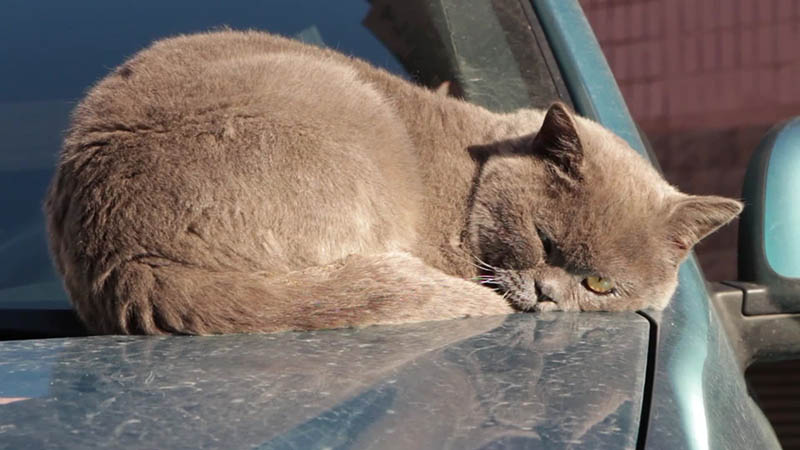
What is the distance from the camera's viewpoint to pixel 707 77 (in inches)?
303

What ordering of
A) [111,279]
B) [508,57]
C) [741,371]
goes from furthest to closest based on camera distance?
[508,57]
[741,371]
[111,279]

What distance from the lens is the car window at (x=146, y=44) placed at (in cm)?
223

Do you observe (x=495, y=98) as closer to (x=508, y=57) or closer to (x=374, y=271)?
(x=508, y=57)

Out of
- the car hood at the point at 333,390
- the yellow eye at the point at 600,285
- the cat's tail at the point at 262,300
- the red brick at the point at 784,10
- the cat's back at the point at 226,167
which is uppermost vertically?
the red brick at the point at 784,10

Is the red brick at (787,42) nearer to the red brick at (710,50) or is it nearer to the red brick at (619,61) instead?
the red brick at (710,50)

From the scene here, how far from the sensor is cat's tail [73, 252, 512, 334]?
169cm

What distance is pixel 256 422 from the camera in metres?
1.08

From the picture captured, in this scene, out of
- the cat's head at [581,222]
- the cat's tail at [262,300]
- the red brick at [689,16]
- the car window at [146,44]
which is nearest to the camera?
the cat's tail at [262,300]

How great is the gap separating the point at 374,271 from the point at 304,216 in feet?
0.58

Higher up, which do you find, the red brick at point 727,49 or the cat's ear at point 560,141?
the red brick at point 727,49

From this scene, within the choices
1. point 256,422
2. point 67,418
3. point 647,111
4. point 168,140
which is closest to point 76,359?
point 67,418

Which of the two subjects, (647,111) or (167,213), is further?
(647,111)

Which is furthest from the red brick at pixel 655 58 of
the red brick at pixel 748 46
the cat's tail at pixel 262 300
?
the cat's tail at pixel 262 300

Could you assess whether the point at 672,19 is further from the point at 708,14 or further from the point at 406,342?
the point at 406,342
